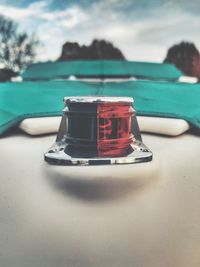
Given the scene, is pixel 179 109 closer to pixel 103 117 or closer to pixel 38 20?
pixel 103 117

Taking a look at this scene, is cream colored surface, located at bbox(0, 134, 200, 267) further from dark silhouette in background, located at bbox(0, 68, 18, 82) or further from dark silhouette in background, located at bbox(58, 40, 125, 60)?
dark silhouette in background, located at bbox(0, 68, 18, 82)

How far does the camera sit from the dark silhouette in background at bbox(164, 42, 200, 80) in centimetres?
138

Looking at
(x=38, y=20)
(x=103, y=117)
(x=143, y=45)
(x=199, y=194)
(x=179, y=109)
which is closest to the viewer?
(x=103, y=117)

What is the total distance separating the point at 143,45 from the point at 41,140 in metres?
0.51

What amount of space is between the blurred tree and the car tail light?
2.00ft

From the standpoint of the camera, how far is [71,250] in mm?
741

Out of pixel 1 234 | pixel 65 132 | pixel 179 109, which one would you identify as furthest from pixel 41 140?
pixel 179 109

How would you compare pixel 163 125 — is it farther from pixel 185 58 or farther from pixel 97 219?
pixel 185 58

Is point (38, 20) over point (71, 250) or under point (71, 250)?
over

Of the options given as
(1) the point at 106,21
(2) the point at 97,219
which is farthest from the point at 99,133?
(1) the point at 106,21

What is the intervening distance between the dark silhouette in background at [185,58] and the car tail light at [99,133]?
2.31ft

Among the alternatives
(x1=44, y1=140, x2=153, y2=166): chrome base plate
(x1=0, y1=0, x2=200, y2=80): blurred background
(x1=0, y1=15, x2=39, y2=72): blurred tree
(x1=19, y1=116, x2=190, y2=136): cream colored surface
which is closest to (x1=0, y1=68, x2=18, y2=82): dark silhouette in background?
(x1=0, y1=15, x2=39, y2=72): blurred tree

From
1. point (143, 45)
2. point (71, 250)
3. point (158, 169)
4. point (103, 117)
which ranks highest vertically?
point (143, 45)

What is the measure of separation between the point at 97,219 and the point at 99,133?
0.56 ft
